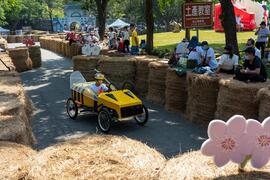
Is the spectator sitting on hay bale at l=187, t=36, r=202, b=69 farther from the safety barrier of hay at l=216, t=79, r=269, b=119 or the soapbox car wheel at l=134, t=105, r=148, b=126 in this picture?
the safety barrier of hay at l=216, t=79, r=269, b=119

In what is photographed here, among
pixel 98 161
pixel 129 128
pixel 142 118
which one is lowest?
pixel 129 128

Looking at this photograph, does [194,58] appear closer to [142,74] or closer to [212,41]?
[142,74]

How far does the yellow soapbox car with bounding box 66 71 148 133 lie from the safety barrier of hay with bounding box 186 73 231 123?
4.14 feet

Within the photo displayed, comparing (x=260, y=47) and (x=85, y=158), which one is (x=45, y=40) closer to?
(x=260, y=47)

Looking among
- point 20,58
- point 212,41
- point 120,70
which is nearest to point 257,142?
point 120,70

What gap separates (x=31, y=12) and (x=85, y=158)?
3206 inches

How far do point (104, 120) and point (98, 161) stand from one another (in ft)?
22.1

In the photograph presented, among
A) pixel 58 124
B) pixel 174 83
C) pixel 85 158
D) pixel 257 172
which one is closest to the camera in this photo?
pixel 257 172

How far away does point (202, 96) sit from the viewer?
35.3 ft

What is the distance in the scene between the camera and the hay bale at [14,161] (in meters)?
4.00

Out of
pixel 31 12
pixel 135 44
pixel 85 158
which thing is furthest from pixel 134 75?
pixel 31 12

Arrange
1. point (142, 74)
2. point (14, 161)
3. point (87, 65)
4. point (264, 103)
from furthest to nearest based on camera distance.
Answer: point (87, 65), point (142, 74), point (264, 103), point (14, 161)

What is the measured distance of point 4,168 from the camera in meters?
4.15

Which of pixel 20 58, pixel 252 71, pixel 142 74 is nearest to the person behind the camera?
pixel 252 71
